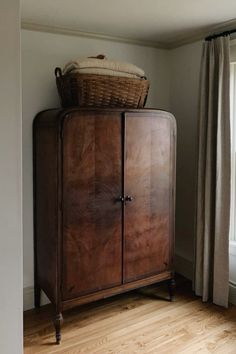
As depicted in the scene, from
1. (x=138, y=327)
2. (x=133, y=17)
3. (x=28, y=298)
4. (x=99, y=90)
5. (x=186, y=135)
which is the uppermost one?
(x=133, y=17)

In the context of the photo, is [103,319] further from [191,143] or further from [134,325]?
[191,143]

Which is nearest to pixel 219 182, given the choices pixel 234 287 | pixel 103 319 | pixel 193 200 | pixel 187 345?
pixel 193 200

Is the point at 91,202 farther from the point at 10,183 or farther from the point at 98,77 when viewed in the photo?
the point at 10,183

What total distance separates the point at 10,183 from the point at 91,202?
3.51 ft

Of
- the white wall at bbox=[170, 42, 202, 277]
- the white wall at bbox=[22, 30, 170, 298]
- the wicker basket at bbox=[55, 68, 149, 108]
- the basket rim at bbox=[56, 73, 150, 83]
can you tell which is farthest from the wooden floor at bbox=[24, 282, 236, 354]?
the basket rim at bbox=[56, 73, 150, 83]

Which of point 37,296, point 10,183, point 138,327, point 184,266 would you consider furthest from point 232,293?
point 10,183

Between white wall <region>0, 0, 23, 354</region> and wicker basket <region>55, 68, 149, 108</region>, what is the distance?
102 cm

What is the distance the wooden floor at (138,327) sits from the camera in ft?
7.38

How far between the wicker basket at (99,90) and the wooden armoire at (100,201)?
100 mm

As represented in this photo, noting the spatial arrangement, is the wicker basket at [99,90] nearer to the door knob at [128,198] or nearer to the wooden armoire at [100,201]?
the wooden armoire at [100,201]

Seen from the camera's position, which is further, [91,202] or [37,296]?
[37,296]

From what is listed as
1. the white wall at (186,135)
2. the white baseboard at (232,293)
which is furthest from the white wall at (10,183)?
the white wall at (186,135)

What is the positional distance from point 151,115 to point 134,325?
5.06 feet

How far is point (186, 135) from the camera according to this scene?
3.17 meters
